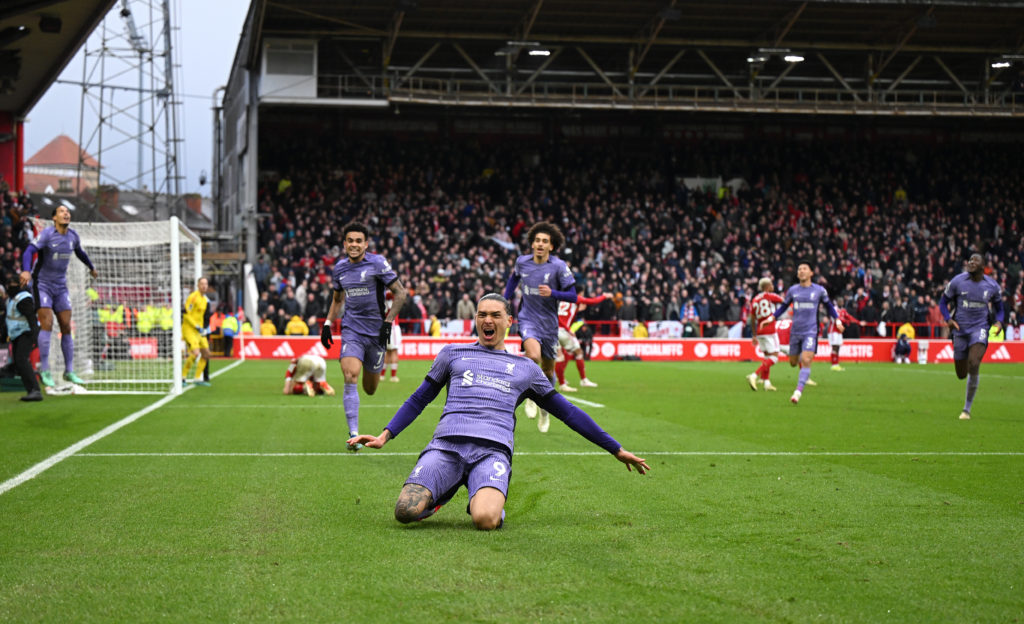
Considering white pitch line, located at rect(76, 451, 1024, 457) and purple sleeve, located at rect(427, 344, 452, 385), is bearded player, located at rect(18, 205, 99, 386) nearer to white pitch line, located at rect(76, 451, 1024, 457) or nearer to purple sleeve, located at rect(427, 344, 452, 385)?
white pitch line, located at rect(76, 451, 1024, 457)

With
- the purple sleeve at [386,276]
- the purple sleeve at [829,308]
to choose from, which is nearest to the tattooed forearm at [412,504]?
the purple sleeve at [386,276]

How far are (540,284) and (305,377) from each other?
7.00 meters

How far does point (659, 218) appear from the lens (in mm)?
42406

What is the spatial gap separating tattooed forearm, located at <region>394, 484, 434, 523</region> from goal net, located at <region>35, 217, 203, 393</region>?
1041cm

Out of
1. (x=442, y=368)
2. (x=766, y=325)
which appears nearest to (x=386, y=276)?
(x=442, y=368)

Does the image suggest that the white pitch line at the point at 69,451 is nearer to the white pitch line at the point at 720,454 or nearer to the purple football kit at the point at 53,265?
the white pitch line at the point at 720,454

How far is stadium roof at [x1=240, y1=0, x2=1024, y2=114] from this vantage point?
3731 centimetres

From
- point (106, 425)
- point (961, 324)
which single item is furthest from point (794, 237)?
point (106, 425)

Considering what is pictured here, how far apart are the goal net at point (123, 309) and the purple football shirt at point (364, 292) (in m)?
5.94

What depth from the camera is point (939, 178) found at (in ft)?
151

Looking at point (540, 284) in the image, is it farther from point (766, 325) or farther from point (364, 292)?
point (766, 325)

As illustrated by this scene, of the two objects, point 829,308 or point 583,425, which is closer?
point 583,425

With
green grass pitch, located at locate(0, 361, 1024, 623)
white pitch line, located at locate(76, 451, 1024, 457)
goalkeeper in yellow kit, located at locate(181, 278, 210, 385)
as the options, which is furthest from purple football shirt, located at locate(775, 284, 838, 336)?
goalkeeper in yellow kit, located at locate(181, 278, 210, 385)

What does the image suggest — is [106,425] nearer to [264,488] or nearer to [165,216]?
[264,488]
